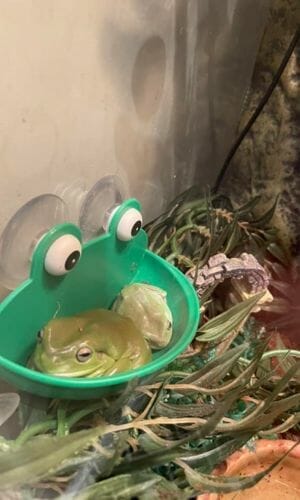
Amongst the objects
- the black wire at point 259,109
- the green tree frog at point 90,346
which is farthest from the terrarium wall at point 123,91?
the green tree frog at point 90,346

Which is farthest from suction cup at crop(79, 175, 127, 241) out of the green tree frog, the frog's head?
the green tree frog

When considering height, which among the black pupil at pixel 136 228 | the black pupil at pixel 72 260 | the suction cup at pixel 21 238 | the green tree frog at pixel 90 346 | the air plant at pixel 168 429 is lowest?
the air plant at pixel 168 429

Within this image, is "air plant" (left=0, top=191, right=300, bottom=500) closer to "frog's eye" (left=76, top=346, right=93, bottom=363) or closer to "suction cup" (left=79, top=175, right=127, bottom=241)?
"frog's eye" (left=76, top=346, right=93, bottom=363)

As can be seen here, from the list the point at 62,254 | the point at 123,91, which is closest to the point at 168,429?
the point at 62,254

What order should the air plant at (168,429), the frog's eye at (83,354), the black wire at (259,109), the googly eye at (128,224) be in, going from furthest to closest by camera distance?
the black wire at (259,109) < the googly eye at (128,224) < the frog's eye at (83,354) < the air plant at (168,429)

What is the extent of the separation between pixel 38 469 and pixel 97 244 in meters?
0.34

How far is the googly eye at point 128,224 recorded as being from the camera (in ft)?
2.84

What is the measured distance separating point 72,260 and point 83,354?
120mm

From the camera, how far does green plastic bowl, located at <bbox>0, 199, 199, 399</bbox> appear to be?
2.30 feet

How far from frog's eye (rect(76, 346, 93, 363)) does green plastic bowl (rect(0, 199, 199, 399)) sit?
0.04 metres

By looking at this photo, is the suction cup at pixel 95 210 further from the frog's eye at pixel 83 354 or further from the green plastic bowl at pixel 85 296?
the frog's eye at pixel 83 354

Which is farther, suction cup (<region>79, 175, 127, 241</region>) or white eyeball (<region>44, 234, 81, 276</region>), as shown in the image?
suction cup (<region>79, 175, 127, 241</region>)

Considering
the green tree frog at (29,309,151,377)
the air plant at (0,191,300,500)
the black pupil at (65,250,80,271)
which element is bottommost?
the air plant at (0,191,300,500)

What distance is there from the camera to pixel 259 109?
117 cm
